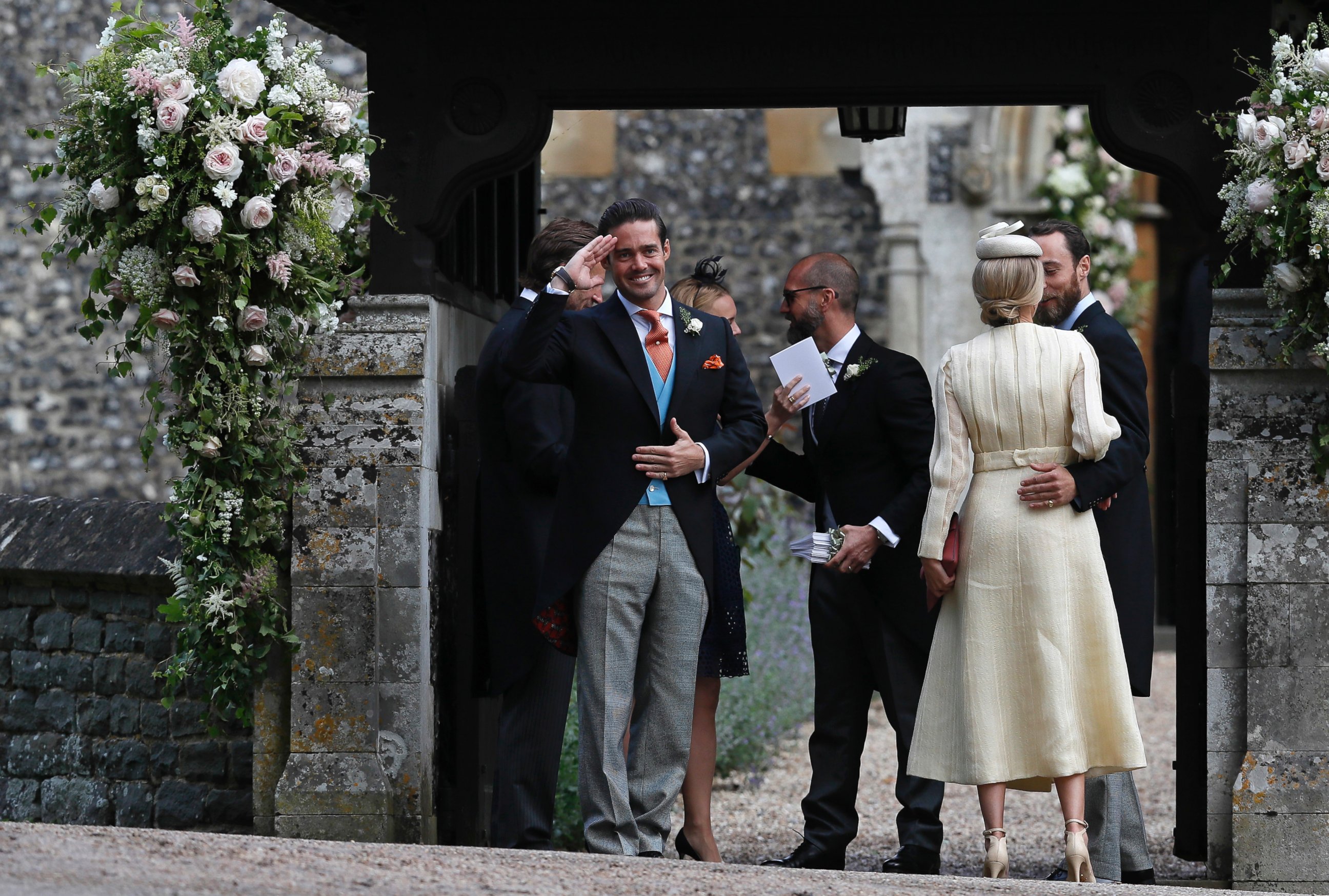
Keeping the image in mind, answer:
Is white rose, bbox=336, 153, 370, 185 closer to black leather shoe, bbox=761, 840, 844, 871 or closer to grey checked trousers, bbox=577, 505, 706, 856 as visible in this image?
grey checked trousers, bbox=577, 505, 706, 856

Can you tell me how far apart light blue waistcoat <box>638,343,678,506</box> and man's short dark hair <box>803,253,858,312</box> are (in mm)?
708

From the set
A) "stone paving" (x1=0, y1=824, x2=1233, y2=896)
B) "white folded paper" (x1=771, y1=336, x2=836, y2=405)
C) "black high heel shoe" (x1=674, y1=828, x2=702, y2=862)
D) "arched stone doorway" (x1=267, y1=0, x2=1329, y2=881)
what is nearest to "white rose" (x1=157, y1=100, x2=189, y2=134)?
"arched stone doorway" (x1=267, y1=0, x2=1329, y2=881)

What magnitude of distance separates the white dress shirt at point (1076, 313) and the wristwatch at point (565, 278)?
4.73 ft

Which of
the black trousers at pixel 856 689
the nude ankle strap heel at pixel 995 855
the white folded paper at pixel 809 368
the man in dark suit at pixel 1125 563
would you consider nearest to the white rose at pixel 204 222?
the white folded paper at pixel 809 368

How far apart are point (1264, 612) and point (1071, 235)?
122 centimetres

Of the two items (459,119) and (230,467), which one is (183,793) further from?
(459,119)

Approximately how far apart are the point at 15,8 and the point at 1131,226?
8.70 meters

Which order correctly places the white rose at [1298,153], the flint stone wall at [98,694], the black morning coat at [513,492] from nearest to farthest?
the white rose at [1298,153]
the black morning coat at [513,492]
the flint stone wall at [98,694]

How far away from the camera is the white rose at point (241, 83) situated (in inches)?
195

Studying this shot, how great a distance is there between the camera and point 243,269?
5.10 meters

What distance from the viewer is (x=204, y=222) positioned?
4.94m

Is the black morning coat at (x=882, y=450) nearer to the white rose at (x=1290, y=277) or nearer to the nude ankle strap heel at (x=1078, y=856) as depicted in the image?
the nude ankle strap heel at (x=1078, y=856)

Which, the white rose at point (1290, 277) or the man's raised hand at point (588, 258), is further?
the white rose at point (1290, 277)

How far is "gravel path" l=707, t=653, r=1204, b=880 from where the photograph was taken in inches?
242
